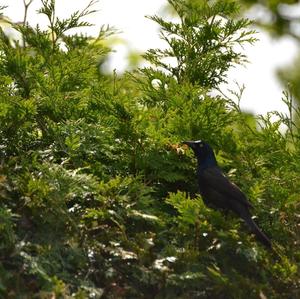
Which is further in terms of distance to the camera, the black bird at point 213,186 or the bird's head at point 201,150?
the bird's head at point 201,150

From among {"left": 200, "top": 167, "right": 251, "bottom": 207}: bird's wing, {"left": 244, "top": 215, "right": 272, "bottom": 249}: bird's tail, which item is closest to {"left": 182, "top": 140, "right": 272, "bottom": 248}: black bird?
{"left": 200, "top": 167, "right": 251, "bottom": 207}: bird's wing

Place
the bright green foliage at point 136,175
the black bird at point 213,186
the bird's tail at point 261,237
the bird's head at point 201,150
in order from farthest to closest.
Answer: the bird's head at point 201,150 < the black bird at point 213,186 < the bird's tail at point 261,237 < the bright green foliage at point 136,175

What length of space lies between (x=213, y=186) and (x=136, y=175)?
0.69 m

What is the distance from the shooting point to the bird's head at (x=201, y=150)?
25.2 feet

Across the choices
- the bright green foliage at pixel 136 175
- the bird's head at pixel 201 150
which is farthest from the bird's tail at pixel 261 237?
the bird's head at pixel 201 150

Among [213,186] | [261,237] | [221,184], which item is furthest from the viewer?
[221,184]

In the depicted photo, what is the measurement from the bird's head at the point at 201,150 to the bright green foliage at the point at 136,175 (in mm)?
138

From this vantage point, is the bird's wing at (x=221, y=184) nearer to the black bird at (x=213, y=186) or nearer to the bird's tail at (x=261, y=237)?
the black bird at (x=213, y=186)

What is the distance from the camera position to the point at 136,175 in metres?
7.43

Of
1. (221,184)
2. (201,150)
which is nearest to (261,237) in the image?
(221,184)

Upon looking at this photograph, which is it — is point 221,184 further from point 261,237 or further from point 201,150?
point 261,237

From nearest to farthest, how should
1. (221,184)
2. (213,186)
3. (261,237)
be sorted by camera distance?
(261,237), (213,186), (221,184)

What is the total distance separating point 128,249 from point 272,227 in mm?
1352

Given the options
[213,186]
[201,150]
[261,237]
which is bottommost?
[261,237]
